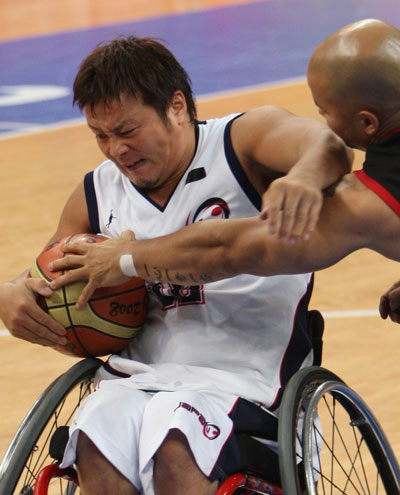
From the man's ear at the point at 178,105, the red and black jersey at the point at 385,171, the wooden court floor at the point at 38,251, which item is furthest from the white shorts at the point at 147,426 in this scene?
the wooden court floor at the point at 38,251

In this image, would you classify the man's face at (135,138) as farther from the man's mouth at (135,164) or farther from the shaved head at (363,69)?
the shaved head at (363,69)

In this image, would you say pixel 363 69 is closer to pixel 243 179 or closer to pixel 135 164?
pixel 243 179

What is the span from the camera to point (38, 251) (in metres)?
5.68

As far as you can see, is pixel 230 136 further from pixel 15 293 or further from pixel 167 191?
pixel 15 293

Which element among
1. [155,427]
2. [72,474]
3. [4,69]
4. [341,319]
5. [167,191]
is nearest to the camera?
[155,427]

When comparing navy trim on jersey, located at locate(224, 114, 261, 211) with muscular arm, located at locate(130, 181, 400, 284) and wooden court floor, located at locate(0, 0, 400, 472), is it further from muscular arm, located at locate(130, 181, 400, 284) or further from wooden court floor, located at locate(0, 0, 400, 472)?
wooden court floor, located at locate(0, 0, 400, 472)

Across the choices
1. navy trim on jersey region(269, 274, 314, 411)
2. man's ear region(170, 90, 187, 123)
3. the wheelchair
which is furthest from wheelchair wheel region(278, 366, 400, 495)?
man's ear region(170, 90, 187, 123)

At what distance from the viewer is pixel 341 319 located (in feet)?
15.3

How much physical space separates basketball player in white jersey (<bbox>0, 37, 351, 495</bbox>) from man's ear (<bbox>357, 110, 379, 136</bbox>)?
0.12 m

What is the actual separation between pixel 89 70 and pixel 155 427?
977mm

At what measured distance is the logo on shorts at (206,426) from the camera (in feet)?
7.93

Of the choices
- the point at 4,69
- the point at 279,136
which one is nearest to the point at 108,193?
the point at 279,136

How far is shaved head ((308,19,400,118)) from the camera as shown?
2.25 meters

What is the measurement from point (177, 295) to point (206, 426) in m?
0.43
